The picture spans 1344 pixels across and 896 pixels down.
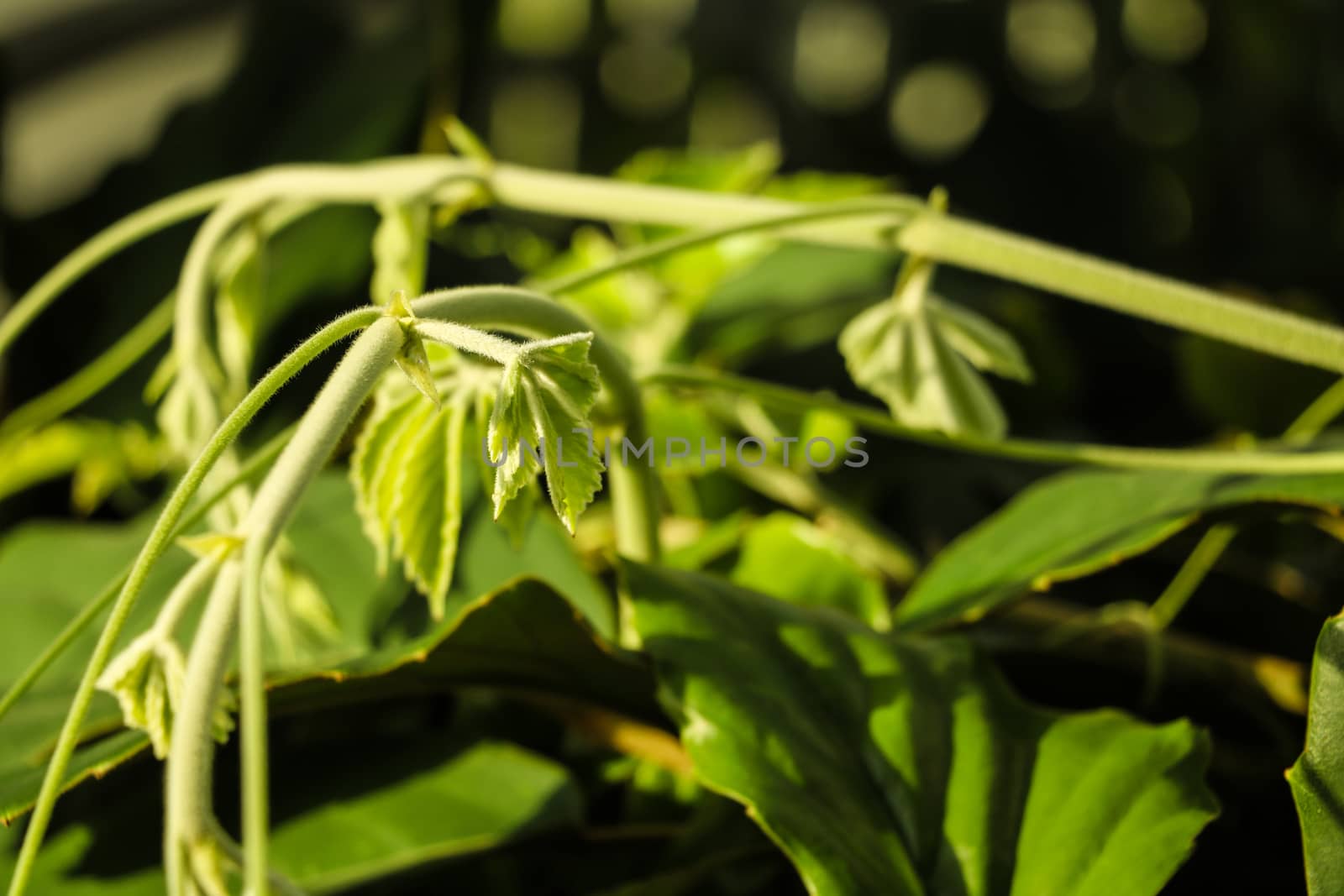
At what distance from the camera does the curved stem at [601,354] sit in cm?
23

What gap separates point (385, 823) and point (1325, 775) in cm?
25

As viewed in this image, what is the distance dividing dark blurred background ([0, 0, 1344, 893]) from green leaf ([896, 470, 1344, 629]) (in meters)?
0.04

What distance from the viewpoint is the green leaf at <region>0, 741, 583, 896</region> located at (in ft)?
1.14

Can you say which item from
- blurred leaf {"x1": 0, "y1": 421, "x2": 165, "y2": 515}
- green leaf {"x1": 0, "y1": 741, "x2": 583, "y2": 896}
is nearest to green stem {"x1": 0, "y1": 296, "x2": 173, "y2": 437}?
blurred leaf {"x1": 0, "y1": 421, "x2": 165, "y2": 515}

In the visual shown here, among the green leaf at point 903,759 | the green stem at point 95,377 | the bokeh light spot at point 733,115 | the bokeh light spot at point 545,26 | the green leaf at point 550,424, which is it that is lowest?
the green leaf at point 903,759

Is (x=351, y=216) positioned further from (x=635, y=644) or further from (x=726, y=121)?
(x=726, y=121)

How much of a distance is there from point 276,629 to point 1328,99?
978mm

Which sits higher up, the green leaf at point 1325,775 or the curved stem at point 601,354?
the curved stem at point 601,354

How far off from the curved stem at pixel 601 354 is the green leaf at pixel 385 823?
0.08 meters

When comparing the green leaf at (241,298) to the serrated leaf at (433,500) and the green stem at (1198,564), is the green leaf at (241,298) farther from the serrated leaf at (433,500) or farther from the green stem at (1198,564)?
the green stem at (1198,564)

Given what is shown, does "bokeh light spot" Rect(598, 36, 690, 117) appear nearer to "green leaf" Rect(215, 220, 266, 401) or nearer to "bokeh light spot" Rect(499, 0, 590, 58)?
"bokeh light spot" Rect(499, 0, 590, 58)

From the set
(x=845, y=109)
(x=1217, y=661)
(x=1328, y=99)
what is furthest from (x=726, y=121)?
(x=1217, y=661)

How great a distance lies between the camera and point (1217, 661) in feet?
1.30

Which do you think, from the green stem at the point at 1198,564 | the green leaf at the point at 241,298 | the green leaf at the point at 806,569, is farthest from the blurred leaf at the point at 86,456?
the green stem at the point at 1198,564
